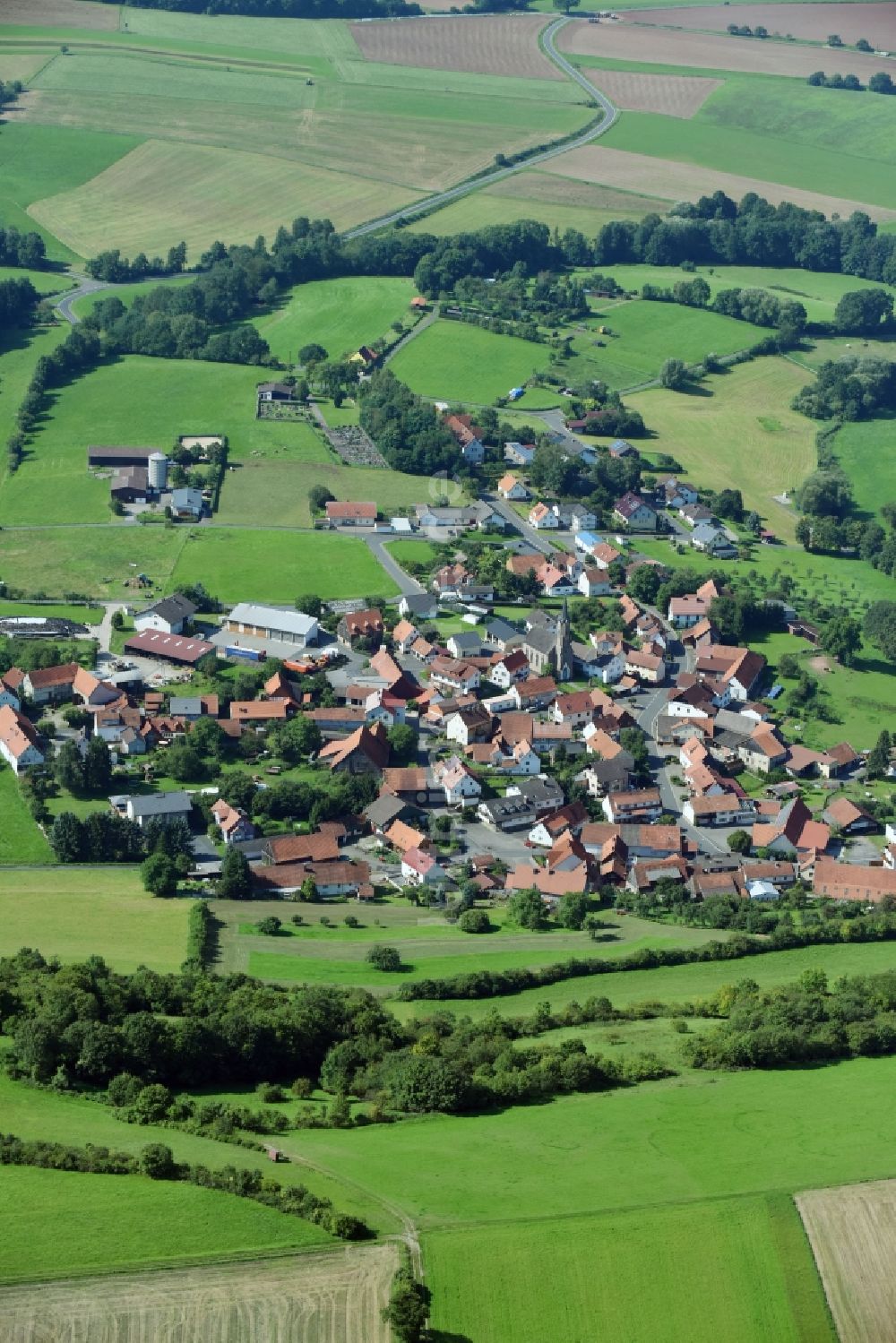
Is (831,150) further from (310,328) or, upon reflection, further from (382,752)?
(382,752)

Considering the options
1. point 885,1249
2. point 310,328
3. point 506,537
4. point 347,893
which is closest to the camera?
point 885,1249

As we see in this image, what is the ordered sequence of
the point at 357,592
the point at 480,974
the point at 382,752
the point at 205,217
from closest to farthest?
the point at 480,974 → the point at 382,752 → the point at 357,592 → the point at 205,217

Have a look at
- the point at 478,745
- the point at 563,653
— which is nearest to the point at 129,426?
the point at 563,653

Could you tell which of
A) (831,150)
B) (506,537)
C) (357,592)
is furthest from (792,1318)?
(831,150)

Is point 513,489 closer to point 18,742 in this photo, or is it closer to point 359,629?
point 359,629

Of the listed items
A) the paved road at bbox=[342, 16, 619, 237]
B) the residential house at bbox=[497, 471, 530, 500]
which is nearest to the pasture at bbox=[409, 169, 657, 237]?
the paved road at bbox=[342, 16, 619, 237]

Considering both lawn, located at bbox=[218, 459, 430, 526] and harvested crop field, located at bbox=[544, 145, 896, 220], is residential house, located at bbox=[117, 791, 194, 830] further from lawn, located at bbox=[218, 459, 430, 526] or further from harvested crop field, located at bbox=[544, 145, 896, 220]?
harvested crop field, located at bbox=[544, 145, 896, 220]

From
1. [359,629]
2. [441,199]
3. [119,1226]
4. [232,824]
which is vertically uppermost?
[119,1226]

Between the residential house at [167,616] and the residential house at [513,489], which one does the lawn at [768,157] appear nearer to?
the residential house at [513,489]
